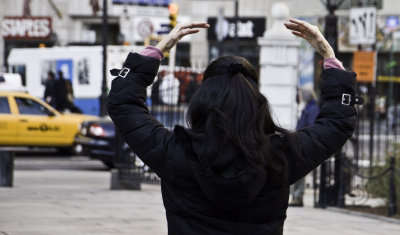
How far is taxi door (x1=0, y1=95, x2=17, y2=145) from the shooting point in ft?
68.7

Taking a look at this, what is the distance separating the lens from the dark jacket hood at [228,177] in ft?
10.3

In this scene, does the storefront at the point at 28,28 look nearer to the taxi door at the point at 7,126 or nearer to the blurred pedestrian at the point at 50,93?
the blurred pedestrian at the point at 50,93

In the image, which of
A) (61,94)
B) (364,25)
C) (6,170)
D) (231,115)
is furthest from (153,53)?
(61,94)

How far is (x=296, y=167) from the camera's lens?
334 cm

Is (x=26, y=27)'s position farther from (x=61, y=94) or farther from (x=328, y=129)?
(x=328, y=129)

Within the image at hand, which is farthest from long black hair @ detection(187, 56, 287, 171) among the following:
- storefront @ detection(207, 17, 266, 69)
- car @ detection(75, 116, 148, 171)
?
storefront @ detection(207, 17, 266, 69)

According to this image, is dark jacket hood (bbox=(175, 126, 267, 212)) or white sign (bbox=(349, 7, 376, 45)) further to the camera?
white sign (bbox=(349, 7, 376, 45))

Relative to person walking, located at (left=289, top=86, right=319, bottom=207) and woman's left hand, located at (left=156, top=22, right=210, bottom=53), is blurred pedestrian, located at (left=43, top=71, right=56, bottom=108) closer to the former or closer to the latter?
person walking, located at (left=289, top=86, right=319, bottom=207)

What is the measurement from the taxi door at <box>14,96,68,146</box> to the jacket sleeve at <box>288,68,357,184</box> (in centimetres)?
1803

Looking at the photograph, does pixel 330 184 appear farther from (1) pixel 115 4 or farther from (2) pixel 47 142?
(1) pixel 115 4

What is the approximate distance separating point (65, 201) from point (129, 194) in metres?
1.62

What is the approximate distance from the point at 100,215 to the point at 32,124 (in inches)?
424

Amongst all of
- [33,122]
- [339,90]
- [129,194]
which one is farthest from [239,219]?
[33,122]

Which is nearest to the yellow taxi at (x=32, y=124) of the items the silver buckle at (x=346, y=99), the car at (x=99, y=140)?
the car at (x=99, y=140)
